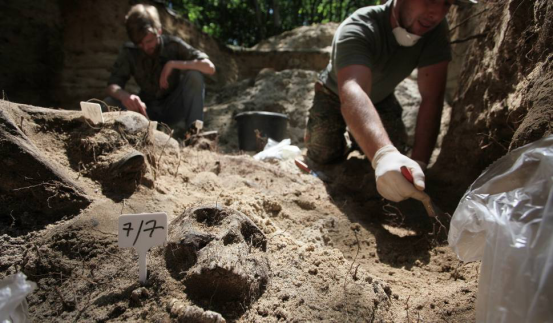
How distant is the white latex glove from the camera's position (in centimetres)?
137

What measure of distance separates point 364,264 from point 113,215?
3.28ft

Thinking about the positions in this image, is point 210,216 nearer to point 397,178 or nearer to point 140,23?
point 397,178

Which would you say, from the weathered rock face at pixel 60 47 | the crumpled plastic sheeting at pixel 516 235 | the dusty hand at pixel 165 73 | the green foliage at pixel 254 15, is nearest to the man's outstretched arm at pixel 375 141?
the crumpled plastic sheeting at pixel 516 235

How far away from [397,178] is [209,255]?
85cm

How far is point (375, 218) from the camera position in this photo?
5.89 feet

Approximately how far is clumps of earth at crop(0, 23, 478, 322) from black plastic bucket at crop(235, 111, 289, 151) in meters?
1.86

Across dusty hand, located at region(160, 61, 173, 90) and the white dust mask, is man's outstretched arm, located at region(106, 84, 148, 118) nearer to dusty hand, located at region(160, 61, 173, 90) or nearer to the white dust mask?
dusty hand, located at region(160, 61, 173, 90)

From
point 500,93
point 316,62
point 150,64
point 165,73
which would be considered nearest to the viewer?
point 500,93

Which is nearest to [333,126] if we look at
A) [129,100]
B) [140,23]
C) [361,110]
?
[361,110]

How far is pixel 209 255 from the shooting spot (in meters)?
1.01

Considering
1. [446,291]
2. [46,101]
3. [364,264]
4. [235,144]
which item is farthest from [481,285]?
[46,101]

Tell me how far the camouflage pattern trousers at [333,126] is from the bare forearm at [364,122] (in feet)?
2.95

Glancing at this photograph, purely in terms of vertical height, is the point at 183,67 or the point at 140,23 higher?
the point at 140,23

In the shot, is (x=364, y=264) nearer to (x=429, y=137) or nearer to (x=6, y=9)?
(x=429, y=137)
